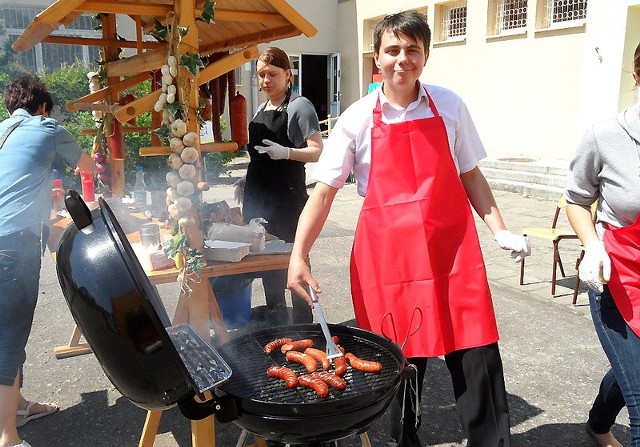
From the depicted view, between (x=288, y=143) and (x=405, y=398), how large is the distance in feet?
6.25

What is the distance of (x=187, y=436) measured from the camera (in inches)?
120

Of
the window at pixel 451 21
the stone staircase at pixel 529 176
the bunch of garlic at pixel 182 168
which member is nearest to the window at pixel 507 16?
the window at pixel 451 21

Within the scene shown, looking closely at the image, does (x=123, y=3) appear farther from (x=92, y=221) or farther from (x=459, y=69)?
(x=459, y=69)

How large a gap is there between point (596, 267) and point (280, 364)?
1200 millimetres

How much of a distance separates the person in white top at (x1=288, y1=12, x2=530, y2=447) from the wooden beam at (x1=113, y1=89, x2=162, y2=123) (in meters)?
1.02

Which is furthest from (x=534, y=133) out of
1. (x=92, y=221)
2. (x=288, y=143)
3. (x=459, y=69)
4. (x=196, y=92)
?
(x=92, y=221)

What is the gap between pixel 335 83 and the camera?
687 inches

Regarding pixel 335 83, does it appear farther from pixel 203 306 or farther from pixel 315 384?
pixel 315 384

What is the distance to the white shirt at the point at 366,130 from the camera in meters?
2.20

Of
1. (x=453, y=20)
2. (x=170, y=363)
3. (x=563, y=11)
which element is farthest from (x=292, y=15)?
(x=453, y=20)

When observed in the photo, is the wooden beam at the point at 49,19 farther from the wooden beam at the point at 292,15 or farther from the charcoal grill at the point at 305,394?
the charcoal grill at the point at 305,394

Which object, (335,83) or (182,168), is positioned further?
(335,83)

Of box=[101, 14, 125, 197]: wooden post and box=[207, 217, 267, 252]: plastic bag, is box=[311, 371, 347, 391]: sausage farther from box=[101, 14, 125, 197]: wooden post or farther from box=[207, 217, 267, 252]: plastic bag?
box=[101, 14, 125, 197]: wooden post

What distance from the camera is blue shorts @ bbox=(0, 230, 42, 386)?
2.77 m
